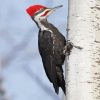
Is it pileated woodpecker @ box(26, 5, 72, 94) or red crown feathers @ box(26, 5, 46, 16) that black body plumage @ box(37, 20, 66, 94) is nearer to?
pileated woodpecker @ box(26, 5, 72, 94)

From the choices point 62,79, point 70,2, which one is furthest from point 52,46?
point 70,2

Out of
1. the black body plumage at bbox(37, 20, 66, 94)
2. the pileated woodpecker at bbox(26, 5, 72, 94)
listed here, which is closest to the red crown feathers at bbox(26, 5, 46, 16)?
the pileated woodpecker at bbox(26, 5, 72, 94)

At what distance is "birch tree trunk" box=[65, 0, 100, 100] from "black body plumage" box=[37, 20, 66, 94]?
3.12 ft

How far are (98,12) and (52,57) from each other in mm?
1312

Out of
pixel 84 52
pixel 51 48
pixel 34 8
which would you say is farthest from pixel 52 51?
pixel 84 52

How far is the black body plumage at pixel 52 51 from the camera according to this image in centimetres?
420

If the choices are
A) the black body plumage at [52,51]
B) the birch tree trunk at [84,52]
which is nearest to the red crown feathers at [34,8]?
the black body plumage at [52,51]

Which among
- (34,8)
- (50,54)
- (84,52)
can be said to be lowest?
(50,54)

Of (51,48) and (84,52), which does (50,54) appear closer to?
(51,48)

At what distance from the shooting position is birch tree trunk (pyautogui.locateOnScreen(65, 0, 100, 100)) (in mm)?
2873

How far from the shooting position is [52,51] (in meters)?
4.32

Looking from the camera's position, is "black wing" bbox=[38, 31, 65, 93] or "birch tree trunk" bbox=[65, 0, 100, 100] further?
"black wing" bbox=[38, 31, 65, 93]

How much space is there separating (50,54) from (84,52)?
1.31 m

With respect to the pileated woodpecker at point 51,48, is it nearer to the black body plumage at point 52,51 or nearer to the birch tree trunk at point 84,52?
the black body plumage at point 52,51
